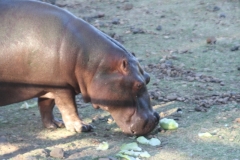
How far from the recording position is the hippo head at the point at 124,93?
13.6ft

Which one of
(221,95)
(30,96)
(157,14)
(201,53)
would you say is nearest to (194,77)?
(221,95)

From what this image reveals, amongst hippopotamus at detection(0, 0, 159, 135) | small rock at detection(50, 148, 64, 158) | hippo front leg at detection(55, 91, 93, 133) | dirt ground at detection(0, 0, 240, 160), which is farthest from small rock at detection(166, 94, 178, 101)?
small rock at detection(50, 148, 64, 158)

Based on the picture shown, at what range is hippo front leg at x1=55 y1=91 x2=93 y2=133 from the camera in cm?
432

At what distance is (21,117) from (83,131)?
74 centimetres

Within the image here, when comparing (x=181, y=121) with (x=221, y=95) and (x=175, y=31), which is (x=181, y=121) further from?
(x=175, y=31)

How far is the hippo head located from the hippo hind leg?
513 mm

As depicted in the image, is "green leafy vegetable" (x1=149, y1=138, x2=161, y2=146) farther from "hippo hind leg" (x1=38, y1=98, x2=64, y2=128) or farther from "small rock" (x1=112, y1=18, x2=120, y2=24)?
"small rock" (x1=112, y1=18, x2=120, y2=24)

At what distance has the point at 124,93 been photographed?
4.14 meters

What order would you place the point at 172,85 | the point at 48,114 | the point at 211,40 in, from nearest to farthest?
the point at 48,114
the point at 172,85
the point at 211,40

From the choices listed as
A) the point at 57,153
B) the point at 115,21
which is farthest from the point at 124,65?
the point at 115,21

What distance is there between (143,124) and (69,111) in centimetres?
64

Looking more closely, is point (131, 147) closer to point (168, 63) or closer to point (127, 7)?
point (168, 63)

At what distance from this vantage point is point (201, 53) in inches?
284

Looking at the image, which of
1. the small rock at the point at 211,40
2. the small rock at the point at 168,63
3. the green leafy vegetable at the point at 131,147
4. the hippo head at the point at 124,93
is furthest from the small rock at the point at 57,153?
the small rock at the point at 211,40
